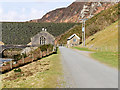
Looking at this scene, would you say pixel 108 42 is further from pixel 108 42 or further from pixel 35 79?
pixel 35 79

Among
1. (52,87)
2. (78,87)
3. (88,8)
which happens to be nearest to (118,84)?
(78,87)

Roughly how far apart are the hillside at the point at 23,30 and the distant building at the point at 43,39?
76.4 m

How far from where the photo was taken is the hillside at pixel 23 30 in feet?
469

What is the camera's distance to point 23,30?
150 m

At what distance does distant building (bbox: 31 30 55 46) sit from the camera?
2500 inches

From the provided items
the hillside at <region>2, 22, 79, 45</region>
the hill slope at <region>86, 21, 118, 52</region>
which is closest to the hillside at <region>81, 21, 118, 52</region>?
the hill slope at <region>86, 21, 118, 52</region>

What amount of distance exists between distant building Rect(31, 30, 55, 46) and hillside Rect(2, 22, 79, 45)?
76438mm

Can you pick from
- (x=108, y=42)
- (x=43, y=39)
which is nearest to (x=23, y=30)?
(x=43, y=39)

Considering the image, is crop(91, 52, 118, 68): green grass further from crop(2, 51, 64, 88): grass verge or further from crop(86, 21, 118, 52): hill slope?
crop(86, 21, 118, 52): hill slope

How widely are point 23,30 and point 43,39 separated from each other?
9086 centimetres

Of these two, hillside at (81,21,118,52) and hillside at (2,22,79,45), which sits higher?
hillside at (2,22,79,45)

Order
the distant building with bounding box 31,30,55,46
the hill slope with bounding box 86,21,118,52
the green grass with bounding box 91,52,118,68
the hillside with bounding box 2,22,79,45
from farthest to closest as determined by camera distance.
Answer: the hillside with bounding box 2,22,79,45, the distant building with bounding box 31,30,55,46, the hill slope with bounding box 86,21,118,52, the green grass with bounding box 91,52,118,68

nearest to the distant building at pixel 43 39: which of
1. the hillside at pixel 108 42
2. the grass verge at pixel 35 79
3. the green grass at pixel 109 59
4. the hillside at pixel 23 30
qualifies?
the hillside at pixel 108 42

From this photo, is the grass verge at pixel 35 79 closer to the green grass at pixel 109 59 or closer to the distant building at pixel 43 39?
the green grass at pixel 109 59
